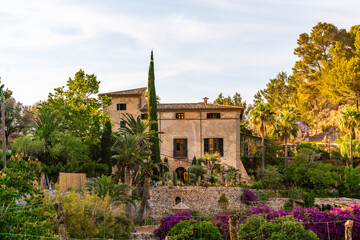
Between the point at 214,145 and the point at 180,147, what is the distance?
314 centimetres

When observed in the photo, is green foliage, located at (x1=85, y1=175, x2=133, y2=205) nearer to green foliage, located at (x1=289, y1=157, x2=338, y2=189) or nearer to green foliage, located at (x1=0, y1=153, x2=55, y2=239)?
green foliage, located at (x1=0, y1=153, x2=55, y2=239)

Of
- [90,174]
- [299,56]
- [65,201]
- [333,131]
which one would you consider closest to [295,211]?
[65,201]

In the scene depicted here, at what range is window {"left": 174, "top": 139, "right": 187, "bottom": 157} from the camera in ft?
127

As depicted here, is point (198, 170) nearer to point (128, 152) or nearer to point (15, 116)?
point (128, 152)

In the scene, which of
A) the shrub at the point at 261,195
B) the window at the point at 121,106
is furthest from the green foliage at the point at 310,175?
the window at the point at 121,106

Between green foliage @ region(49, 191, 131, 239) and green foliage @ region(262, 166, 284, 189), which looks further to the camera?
green foliage @ region(262, 166, 284, 189)

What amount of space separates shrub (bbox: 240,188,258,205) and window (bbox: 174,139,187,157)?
8138 millimetres

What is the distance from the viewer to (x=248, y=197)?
3216 cm

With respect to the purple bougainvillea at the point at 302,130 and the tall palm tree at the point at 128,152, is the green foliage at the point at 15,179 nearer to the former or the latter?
the tall palm tree at the point at 128,152

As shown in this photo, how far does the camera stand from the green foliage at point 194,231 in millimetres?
22312

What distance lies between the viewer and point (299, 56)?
60.6m

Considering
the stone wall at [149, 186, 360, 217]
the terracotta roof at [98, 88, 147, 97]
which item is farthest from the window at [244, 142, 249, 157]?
the terracotta roof at [98, 88, 147, 97]

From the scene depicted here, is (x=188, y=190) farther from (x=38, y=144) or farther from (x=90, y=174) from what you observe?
(x=38, y=144)

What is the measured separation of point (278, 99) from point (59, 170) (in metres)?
40.8
